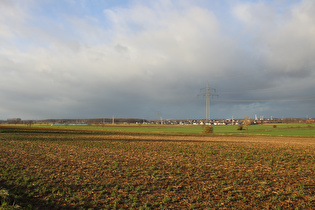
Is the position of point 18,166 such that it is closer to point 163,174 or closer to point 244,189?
point 163,174

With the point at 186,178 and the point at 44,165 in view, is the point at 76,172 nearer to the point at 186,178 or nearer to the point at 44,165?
the point at 44,165

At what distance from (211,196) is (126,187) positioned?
4372mm

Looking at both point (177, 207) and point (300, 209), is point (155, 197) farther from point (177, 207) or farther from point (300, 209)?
point (300, 209)

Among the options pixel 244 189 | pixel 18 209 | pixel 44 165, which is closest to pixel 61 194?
pixel 18 209

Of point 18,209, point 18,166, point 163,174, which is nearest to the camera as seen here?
point 18,209

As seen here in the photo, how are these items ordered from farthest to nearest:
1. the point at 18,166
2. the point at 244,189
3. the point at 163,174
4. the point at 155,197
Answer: the point at 18,166 → the point at 163,174 → the point at 244,189 → the point at 155,197

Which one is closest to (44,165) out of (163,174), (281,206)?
→ (163,174)

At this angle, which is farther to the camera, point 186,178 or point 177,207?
point 186,178

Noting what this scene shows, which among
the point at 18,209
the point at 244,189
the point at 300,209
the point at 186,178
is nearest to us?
the point at 18,209

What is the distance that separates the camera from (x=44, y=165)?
1788 cm

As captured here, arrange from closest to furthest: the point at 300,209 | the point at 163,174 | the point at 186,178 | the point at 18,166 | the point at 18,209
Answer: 1. the point at 18,209
2. the point at 300,209
3. the point at 186,178
4. the point at 163,174
5. the point at 18,166

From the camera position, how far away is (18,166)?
17.1m

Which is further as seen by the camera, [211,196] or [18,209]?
[211,196]

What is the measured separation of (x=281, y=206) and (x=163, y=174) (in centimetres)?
741
